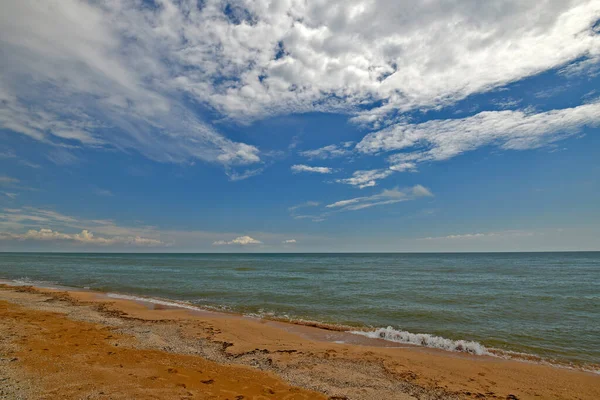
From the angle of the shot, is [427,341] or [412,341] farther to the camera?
[412,341]

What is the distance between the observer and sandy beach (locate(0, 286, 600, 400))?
7.01 meters

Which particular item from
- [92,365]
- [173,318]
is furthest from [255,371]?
[173,318]

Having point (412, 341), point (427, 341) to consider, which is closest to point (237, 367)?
point (412, 341)

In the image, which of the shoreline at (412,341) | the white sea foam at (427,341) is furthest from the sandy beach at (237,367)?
the white sea foam at (427,341)

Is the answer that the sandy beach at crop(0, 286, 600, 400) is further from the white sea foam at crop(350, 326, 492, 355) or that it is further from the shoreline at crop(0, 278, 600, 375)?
the white sea foam at crop(350, 326, 492, 355)

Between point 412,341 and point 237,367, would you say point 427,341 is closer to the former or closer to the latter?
point 412,341

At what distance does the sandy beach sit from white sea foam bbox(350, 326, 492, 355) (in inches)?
19.9

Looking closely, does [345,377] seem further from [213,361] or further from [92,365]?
[92,365]

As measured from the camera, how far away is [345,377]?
8.27 m

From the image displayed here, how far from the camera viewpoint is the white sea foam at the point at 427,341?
11.6 meters

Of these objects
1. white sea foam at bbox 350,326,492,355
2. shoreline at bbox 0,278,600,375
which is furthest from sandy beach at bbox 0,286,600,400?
white sea foam at bbox 350,326,492,355

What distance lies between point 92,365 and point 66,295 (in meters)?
17.7

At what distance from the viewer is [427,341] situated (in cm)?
1238

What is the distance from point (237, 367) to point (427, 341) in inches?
321
